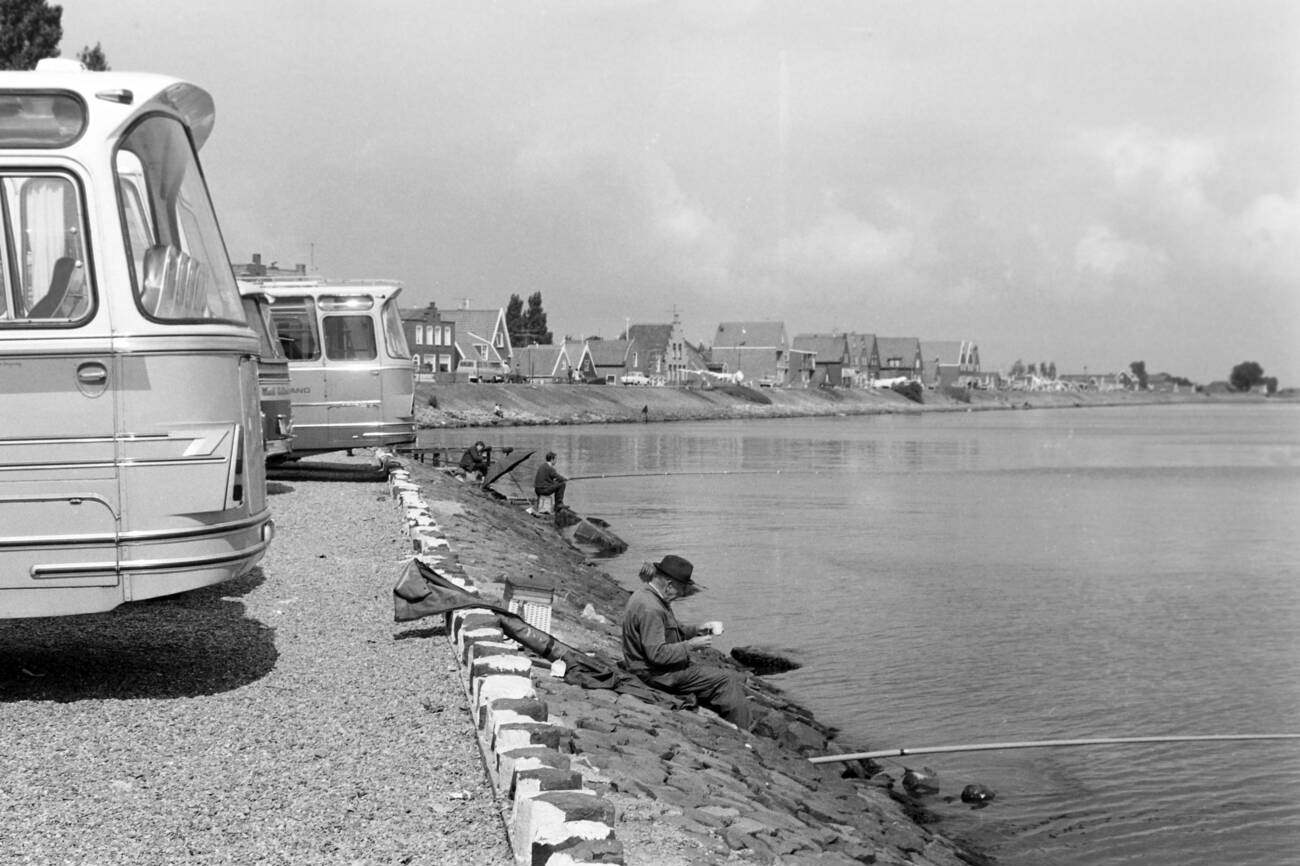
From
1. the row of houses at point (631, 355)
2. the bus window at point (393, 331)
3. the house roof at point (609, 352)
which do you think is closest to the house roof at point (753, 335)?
the row of houses at point (631, 355)

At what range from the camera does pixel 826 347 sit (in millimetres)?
196875

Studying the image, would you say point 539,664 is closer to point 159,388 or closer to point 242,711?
point 242,711

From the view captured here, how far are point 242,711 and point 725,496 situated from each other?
34876 millimetres

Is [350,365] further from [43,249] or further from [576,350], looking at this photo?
[576,350]

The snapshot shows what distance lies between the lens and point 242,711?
8805 millimetres

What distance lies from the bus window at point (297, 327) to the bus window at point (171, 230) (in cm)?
1707

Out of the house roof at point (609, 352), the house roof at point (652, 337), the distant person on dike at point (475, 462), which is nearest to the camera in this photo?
the distant person on dike at point (475, 462)

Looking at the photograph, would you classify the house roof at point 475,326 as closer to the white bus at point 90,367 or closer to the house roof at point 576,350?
the house roof at point 576,350

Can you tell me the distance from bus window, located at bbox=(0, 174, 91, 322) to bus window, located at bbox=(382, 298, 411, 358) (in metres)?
17.9

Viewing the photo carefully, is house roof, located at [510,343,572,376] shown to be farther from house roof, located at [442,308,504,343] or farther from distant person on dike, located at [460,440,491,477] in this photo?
distant person on dike, located at [460,440,491,477]

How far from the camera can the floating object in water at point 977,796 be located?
40.1ft

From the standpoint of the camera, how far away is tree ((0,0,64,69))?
127 ft

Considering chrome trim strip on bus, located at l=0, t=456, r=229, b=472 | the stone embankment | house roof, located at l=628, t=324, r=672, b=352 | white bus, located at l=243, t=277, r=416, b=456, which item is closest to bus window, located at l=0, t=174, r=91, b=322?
chrome trim strip on bus, located at l=0, t=456, r=229, b=472

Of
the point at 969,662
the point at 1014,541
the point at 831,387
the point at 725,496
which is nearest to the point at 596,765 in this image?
the point at 969,662
